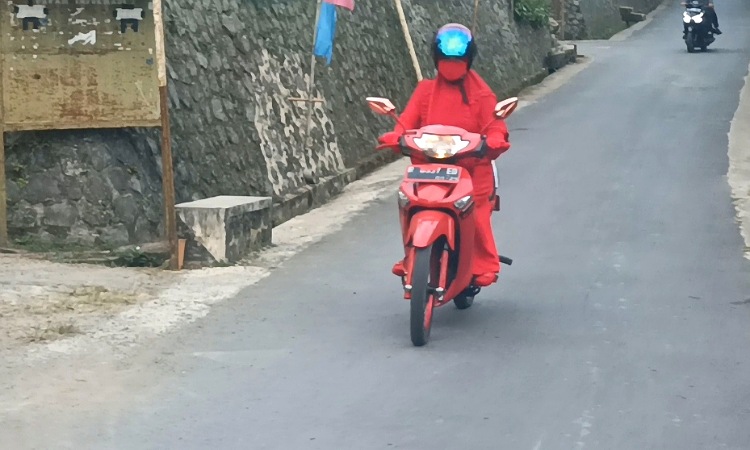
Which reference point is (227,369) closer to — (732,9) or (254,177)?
(254,177)

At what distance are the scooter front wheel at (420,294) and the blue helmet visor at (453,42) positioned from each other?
137 cm

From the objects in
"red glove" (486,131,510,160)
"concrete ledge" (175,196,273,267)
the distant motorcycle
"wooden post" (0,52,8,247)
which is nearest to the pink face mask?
"red glove" (486,131,510,160)

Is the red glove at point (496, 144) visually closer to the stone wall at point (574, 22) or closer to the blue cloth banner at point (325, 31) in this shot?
the blue cloth banner at point (325, 31)

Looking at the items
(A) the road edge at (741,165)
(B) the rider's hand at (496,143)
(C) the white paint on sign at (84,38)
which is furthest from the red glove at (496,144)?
(C) the white paint on sign at (84,38)

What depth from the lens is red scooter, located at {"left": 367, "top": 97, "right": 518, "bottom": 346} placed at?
735 cm

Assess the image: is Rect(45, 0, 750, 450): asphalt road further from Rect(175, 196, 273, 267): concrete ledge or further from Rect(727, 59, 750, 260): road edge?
Rect(175, 196, 273, 267): concrete ledge

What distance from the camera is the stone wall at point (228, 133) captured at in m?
10.6

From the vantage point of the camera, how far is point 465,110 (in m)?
8.05

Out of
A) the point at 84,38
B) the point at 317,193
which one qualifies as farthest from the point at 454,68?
the point at 317,193

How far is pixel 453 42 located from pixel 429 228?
4.36 feet

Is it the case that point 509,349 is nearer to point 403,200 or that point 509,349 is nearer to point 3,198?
point 403,200

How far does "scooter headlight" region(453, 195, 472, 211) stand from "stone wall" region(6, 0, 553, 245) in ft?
14.0

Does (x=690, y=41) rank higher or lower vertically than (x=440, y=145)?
higher

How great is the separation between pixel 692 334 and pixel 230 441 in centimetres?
358
